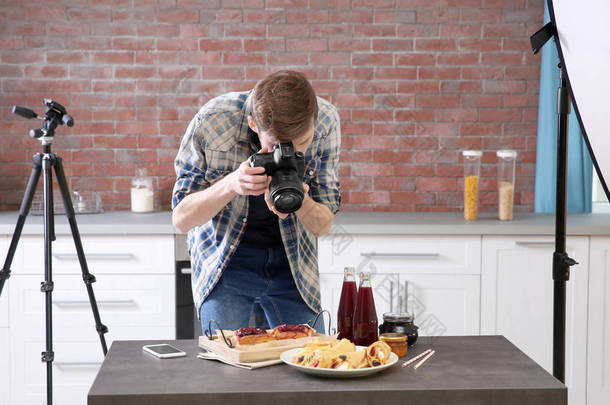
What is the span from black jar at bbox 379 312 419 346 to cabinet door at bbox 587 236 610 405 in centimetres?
165

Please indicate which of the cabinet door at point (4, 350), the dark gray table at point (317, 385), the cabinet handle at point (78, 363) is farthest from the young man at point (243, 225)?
the cabinet door at point (4, 350)

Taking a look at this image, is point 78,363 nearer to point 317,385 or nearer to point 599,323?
point 317,385

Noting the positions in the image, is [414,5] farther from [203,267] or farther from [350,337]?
[350,337]

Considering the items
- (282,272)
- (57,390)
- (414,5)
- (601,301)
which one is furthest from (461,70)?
(57,390)

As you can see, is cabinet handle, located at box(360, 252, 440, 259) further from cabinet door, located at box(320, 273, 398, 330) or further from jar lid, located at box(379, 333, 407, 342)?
jar lid, located at box(379, 333, 407, 342)

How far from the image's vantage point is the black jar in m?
1.59

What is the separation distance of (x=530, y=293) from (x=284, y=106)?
1.87 m

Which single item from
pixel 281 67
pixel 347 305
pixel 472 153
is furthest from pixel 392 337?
pixel 281 67

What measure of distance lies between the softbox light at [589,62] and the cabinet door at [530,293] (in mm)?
1281

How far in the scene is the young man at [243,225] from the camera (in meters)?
1.86

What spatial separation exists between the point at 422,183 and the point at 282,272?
5.61ft

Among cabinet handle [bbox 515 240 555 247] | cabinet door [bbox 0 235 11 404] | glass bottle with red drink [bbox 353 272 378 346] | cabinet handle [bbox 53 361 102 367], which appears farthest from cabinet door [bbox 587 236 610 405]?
cabinet door [bbox 0 235 11 404]

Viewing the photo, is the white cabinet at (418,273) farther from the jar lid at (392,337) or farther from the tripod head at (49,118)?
the jar lid at (392,337)

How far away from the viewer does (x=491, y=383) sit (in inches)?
53.2
